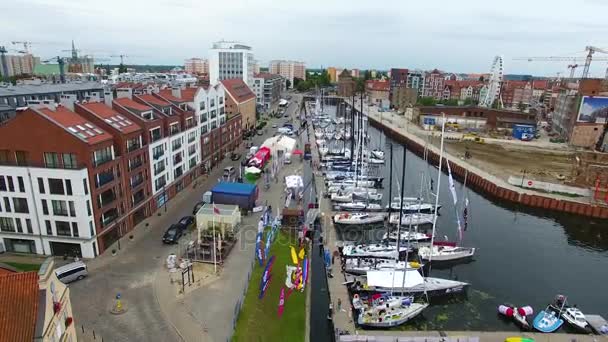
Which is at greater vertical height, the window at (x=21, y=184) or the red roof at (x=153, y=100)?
the red roof at (x=153, y=100)

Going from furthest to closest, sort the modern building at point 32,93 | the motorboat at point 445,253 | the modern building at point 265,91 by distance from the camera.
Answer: the modern building at point 265,91, the modern building at point 32,93, the motorboat at point 445,253

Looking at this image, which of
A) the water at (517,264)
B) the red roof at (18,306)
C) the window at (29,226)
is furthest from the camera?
the window at (29,226)

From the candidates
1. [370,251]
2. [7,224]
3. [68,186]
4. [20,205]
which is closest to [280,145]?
[370,251]

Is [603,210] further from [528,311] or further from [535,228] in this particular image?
[528,311]

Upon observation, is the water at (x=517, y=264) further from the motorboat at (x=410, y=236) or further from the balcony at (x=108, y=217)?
the balcony at (x=108, y=217)

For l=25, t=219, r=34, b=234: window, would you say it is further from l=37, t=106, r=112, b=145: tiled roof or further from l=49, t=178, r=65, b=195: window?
l=37, t=106, r=112, b=145: tiled roof

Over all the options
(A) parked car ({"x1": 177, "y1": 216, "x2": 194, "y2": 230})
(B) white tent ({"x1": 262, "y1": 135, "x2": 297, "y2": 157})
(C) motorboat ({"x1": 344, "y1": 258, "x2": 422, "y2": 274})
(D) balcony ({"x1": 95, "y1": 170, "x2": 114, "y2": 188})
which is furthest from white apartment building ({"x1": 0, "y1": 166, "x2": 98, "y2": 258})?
(B) white tent ({"x1": 262, "y1": 135, "x2": 297, "y2": 157})

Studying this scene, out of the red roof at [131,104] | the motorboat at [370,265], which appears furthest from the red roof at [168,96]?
the motorboat at [370,265]

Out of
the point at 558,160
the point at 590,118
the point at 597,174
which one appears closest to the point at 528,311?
the point at 597,174
